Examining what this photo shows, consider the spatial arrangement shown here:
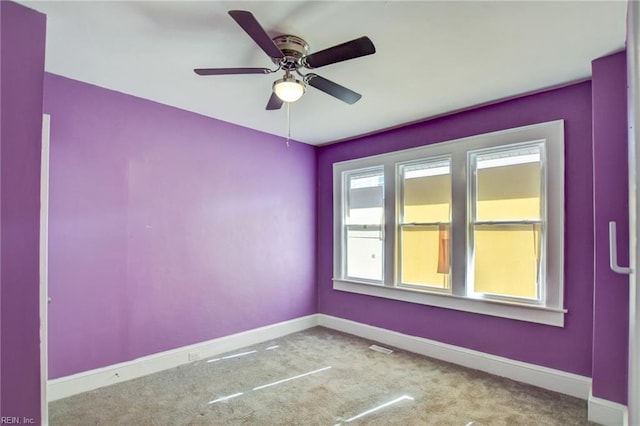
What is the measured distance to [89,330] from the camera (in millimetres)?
2648

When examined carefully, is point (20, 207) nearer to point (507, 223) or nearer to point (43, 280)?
point (43, 280)

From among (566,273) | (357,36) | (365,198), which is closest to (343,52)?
(357,36)

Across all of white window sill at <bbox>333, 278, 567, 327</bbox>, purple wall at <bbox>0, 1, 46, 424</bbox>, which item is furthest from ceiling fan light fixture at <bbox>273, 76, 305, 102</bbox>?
white window sill at <bbox>333, 278, 567, 327</bbox>

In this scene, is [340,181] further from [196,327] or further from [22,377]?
[22,377]

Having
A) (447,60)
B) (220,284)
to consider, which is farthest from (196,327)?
(447,60)

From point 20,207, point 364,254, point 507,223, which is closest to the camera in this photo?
point 20,207

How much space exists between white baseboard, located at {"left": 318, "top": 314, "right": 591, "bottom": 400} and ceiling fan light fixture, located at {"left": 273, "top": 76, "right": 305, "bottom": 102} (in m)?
2.77

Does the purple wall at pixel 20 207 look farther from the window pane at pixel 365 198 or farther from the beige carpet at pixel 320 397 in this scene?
the window pane at pixel 365 198

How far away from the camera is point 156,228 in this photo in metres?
3.08

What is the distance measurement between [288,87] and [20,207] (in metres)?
1.60

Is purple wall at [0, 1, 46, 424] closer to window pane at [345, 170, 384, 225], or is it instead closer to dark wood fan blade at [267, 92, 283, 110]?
dark wood fan blade at [267, 92, 283, 110]

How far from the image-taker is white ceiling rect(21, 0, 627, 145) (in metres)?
1.77

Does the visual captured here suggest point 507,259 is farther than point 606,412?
Yes

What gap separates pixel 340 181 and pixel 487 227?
1892 millimetres
